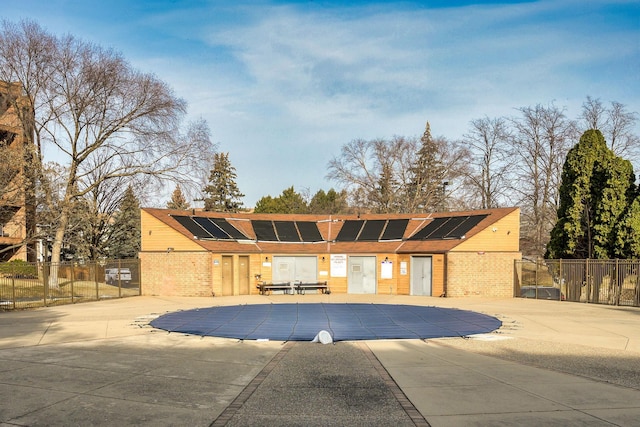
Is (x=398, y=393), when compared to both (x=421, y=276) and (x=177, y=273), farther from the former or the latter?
(x=177, y=273)

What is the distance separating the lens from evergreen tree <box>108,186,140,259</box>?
45.1m

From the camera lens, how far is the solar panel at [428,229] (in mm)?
29047

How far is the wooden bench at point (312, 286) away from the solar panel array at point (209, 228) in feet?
14.6

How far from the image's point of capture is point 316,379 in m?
8.80

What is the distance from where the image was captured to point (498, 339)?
13.0 meters

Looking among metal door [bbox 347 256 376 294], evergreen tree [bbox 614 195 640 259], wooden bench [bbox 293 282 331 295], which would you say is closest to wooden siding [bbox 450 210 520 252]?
evergreen tree [bbox 614 195 640 259]

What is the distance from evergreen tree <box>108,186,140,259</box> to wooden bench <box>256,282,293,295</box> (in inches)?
864

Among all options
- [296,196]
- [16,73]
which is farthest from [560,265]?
[296,196]

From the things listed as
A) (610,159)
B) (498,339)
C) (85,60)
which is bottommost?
(498,339)

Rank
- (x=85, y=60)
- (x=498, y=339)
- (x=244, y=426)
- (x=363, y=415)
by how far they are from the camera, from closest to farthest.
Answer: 1. (x=244, y=426)
2. (x=363, y=415)
3. (x=498, y=339)
4. (x=85, y=60)

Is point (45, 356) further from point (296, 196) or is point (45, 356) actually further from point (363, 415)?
point (296, 196)

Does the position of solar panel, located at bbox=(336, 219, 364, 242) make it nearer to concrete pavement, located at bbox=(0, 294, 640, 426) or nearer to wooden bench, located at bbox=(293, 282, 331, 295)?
wooden bench, located at bbox=(293, 282, 331, 295)

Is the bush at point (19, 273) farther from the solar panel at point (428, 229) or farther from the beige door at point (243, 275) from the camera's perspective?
the solar panel at point (428, 229)

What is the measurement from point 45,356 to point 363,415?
7.56 meters
